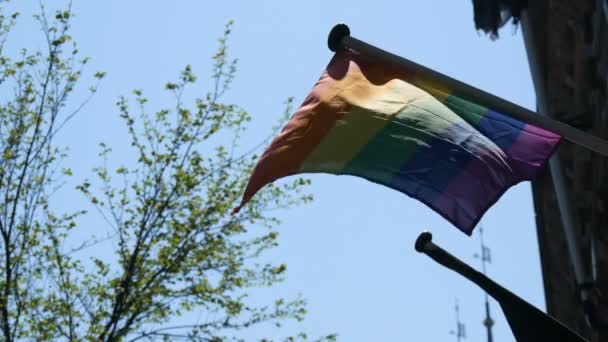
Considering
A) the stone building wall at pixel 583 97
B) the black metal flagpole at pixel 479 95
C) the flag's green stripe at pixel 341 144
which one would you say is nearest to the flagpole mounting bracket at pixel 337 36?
the black metal flagpole at pixel 479 95

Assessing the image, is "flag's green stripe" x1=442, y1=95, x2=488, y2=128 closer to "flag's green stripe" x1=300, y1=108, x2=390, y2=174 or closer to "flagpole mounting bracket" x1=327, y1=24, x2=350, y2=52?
"flag's green stripe" x1=300, y1=108, x2=390, y2=174

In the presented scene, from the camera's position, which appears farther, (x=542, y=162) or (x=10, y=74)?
(x=10, y=74)

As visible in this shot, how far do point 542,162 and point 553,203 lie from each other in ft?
50.0

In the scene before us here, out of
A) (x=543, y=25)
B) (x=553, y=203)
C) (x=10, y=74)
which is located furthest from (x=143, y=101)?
(x=553, y=203)

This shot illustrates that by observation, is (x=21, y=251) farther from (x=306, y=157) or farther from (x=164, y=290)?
(x=306, y=157)

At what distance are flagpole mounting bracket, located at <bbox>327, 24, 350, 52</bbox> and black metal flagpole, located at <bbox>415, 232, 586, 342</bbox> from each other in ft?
7.32

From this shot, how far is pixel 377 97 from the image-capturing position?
8.71 metres

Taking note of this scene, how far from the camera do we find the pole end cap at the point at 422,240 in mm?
7223

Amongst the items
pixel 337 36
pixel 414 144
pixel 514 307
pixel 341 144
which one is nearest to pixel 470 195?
pixel 414 144

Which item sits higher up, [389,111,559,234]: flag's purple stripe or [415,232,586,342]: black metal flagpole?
[389,111,559,234]: flag's purple stripe

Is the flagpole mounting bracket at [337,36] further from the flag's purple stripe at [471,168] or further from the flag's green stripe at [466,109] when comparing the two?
the flag's purple stripe at [471,168]

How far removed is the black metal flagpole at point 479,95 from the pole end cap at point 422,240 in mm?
1309

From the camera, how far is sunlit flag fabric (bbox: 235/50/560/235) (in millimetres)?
8227

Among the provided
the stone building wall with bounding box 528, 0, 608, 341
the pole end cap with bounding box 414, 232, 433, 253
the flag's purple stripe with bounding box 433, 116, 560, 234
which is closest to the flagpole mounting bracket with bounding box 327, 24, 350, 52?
the flag's purple stripe with bounding box 433, 116, 560, 234
